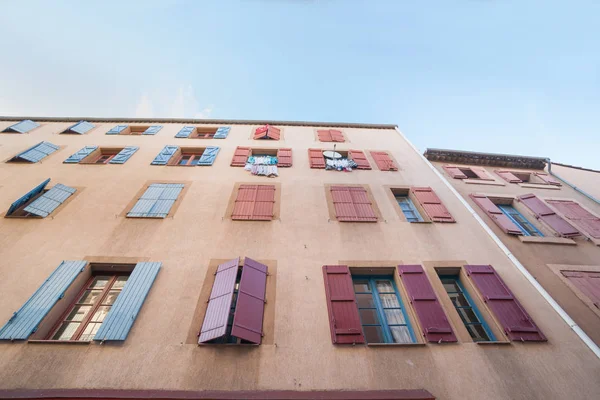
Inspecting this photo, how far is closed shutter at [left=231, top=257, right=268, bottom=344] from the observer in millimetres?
4938

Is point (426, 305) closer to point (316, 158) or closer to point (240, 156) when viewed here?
point (316, 158)

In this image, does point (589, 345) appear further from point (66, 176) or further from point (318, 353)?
point (66, 176)

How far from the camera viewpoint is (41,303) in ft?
17.1

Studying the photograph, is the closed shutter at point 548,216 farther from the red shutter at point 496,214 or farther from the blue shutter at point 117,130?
the blue shutter at point 117,130

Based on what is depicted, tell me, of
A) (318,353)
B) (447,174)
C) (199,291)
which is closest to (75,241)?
(199,291)

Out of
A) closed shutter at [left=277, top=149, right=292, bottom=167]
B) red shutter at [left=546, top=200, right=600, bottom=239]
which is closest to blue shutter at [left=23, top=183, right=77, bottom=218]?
closed shutter at [left=277, top=149, right=292, bottom=167]

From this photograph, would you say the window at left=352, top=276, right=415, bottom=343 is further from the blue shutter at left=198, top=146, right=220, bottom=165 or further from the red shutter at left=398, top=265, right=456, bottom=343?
the blue shutter at left=198, top=146, right=220, bottom=165

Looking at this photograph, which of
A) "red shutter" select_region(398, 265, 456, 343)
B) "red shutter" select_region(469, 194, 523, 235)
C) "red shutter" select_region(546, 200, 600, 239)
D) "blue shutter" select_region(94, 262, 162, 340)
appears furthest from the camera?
"red shutter" select_region(546, 200, 600, 239)

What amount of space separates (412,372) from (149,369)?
4.69m

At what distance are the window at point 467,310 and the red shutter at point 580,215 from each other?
617 centimetres

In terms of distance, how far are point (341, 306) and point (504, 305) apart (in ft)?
12.1

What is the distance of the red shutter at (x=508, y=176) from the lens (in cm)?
1166

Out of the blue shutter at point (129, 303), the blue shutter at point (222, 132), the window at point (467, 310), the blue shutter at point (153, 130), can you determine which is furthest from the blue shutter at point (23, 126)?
the window at point (467, 310)

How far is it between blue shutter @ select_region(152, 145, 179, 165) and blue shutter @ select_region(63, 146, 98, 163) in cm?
291
